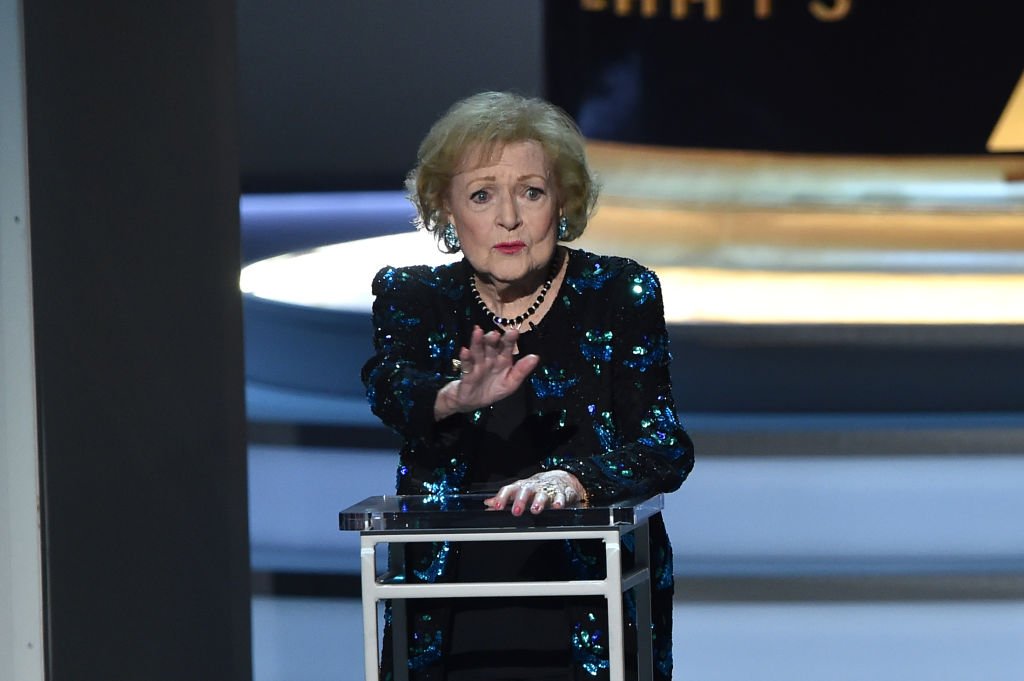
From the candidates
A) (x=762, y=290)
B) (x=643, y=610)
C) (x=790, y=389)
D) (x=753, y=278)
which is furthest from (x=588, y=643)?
(x=753, y=278)

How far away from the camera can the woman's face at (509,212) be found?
5.40 ft

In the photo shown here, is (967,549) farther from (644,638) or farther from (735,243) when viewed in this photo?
(735,243)

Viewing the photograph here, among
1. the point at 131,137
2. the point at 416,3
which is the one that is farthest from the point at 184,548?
the point at 416,3

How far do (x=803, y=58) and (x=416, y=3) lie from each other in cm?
196

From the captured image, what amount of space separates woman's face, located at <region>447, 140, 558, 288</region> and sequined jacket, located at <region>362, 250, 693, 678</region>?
0.07 metres

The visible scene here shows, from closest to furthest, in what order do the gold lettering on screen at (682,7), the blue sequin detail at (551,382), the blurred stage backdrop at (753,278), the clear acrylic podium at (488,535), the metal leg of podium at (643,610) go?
the clear acrylic podium at (488,535) < the metal leg of podium at (643,610) < the blue sequin detail at (551,382) < the blurred stage backdrop at (753,278) < the gold lettering on screen at (682,7)

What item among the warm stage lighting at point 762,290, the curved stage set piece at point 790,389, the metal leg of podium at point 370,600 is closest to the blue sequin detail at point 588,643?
the metal leg of podium at point 370,600

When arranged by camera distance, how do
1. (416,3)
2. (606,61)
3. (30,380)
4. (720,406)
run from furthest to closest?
(416,3) → (606,61) → (720,406) → (30,380)

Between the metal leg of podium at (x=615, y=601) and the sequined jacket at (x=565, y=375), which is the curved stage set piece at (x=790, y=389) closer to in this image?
the sequined jacket at (x=565, y=375)

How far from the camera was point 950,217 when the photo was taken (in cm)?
576

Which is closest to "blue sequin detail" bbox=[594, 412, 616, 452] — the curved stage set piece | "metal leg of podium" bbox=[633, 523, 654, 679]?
"metal leg of podium" bbox=[633, 523, 654, 679]

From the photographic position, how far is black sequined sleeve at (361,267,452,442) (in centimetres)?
159

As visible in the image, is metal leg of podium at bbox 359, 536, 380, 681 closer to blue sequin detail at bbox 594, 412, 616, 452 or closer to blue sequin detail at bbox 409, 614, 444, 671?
blue sequin detail at bbox 409, 614, 444, 671

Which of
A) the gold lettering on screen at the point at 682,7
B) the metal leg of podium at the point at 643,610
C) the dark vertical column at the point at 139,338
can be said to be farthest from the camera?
the gold lettering on screen at the point at 682,7
